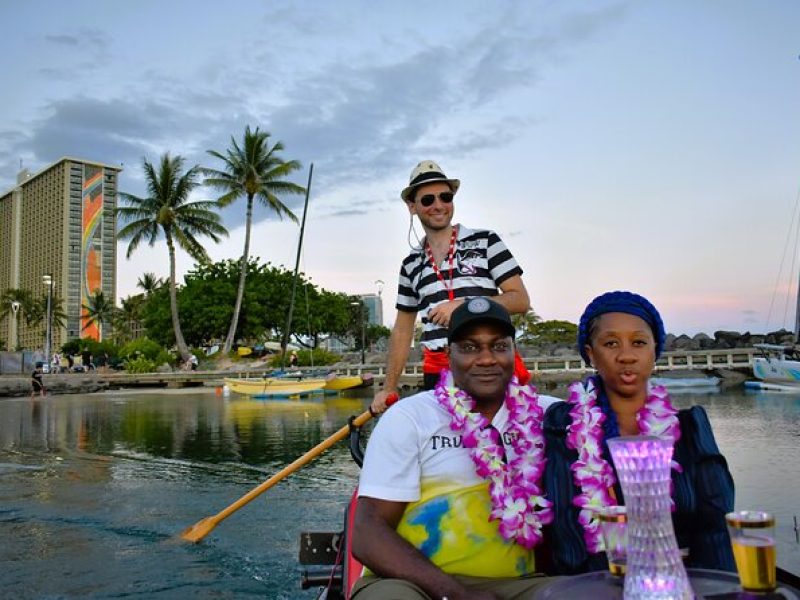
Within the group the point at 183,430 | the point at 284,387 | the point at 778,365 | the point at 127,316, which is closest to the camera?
the point at 183,430

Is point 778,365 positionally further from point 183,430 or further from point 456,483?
point 456,483

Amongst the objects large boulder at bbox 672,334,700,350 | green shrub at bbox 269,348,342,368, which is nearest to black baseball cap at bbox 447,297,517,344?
green shrub at bbox 269,348,342,368

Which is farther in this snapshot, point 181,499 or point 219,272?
point 219,272

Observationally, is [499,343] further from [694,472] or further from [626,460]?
[626,460]

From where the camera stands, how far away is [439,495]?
2.55 meters

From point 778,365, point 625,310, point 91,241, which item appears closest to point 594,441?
point 625,310

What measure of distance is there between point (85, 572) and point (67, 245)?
155 meters

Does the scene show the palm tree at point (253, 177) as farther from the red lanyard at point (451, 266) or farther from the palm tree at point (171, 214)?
the red lanyard at point (451, 266)

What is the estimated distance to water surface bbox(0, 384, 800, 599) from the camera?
520 cm

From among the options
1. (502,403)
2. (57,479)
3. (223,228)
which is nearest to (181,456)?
(57,479)

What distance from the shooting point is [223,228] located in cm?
4688

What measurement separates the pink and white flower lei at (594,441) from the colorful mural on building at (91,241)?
15372cm

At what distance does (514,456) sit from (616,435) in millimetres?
392

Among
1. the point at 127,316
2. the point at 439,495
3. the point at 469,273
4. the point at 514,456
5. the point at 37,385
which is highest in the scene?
the point at 127,316
